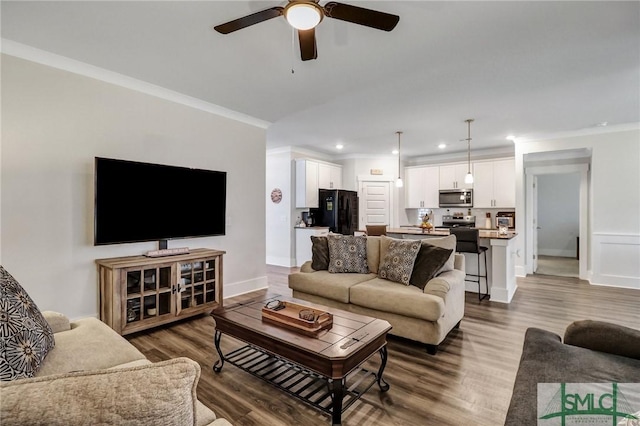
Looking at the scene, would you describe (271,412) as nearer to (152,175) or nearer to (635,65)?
(152,175)

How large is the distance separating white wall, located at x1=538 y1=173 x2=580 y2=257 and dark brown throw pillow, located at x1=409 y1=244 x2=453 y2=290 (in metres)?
6.93

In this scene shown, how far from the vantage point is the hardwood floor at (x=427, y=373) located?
1.90 metres

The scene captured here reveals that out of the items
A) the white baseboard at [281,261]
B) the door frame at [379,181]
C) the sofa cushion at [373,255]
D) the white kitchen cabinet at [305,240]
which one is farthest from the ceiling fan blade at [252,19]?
the door frame at [379,181]

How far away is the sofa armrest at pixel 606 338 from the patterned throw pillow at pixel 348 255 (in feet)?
6.84

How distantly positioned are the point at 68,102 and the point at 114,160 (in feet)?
2.17

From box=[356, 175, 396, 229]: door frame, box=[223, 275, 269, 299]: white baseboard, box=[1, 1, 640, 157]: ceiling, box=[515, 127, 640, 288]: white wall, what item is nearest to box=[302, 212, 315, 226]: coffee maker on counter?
box=[356, 175, 396, 229]: door frame

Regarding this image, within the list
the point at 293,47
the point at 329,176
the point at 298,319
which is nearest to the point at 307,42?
the point at 293,47

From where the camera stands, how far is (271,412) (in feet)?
6.33

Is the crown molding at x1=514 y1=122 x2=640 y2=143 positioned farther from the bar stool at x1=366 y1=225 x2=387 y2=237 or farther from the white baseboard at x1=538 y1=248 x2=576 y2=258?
the white baseboard at x1=538 y1=248 x2=576 y2=258

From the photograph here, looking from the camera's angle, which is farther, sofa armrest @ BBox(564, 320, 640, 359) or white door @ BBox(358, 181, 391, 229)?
white door @ BBox(358, 181, 391, 229)

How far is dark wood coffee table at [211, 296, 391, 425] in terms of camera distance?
5.74ft

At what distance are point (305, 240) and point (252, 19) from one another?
519cm

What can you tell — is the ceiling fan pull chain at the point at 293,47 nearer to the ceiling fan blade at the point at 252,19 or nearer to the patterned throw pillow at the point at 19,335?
the ceiling fan blade at the point at 252,19

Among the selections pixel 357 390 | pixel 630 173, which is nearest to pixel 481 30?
pixel 357 390
